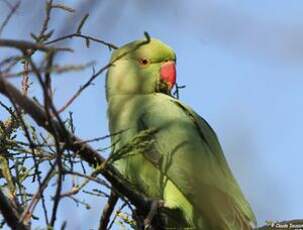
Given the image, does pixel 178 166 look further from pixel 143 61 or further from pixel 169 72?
pixel 143 61

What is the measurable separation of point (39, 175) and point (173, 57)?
1.69m

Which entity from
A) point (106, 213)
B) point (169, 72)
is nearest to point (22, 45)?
point (106, 213)

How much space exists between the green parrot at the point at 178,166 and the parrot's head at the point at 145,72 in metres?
0.11

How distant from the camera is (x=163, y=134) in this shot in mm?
3213

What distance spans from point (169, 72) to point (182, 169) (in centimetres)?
69

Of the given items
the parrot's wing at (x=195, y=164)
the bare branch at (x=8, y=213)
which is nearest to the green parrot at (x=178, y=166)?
the parrot's wing at (x=195, y=164)

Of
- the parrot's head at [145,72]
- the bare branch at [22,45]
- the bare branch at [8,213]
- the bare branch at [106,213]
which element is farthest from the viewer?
the parrot's head at [145,72]

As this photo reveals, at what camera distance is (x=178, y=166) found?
3166 mm

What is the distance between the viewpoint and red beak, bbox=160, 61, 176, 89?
3668 millimetres

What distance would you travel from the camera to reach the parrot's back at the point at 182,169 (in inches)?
120

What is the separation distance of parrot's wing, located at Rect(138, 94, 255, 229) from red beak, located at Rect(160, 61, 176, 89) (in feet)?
0.86

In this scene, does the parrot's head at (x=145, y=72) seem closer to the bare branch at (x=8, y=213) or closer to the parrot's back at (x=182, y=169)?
the parrot's back at (x=182, y=169)

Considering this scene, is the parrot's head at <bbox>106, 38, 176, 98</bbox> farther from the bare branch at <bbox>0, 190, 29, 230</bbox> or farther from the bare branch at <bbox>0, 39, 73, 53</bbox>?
the bare branch at <bbox>0, 39, 73, 53</bbox>

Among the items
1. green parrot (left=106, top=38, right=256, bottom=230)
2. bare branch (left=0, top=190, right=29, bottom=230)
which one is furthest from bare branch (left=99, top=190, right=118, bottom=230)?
bare branch (left=0, top=190, right=29, bottom=230)
